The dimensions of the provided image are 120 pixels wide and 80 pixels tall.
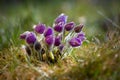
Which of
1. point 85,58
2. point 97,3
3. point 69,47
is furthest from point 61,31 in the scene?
point 97,3

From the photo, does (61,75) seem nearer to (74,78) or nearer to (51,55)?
(74,78)

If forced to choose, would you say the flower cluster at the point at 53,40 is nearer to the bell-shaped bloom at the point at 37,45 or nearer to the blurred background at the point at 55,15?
the bell-shaped bloom at the point at 37,45

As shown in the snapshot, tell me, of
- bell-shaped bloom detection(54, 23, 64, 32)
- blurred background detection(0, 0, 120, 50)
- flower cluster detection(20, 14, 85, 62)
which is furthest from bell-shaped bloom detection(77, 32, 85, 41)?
blurred background detection(0, 0, 120, 50)

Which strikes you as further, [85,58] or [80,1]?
[80,1]

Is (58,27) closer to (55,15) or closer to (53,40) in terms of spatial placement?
(53,40)

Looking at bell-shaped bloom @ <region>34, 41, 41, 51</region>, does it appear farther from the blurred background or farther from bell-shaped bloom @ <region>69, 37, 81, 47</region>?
the blurred background
